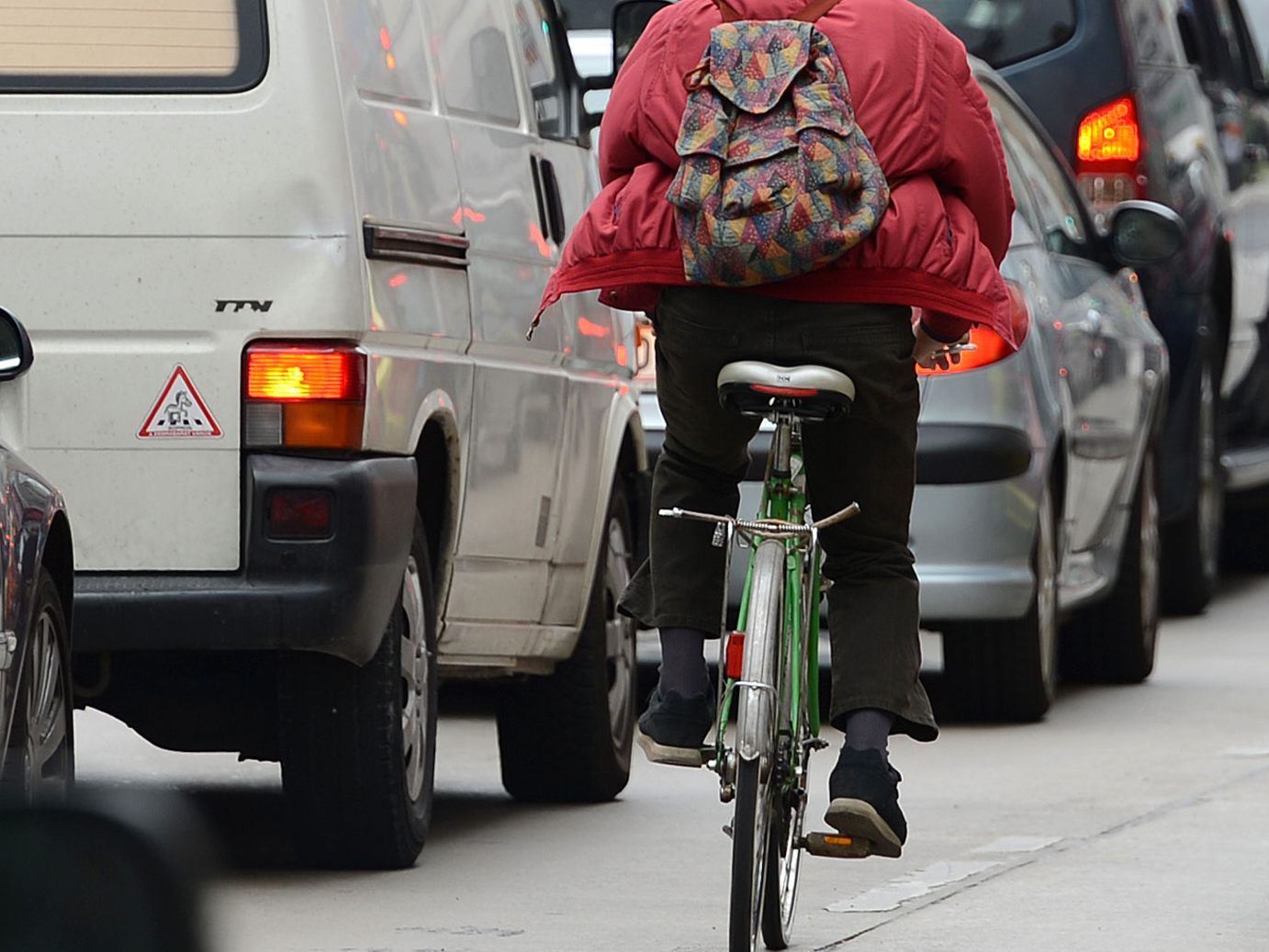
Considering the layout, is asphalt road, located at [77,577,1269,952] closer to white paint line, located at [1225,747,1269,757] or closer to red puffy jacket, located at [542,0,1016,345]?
white paint line, located at [1225,747,1269,757]

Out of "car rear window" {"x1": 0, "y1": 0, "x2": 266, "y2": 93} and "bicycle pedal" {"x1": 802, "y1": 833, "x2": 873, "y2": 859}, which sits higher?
"car rear window" {"x1": 0, "y1": 0, "x2": 266, "y2": 93}

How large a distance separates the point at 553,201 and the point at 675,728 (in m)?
2.39

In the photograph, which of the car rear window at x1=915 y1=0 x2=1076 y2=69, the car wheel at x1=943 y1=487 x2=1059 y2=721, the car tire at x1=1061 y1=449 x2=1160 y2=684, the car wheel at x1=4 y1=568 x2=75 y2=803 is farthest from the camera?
the car rear window at x1=915 y1=0 x2=1076 y2=69

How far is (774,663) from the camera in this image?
14.8 ft

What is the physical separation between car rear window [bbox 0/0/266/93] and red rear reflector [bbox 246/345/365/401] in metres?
0.49

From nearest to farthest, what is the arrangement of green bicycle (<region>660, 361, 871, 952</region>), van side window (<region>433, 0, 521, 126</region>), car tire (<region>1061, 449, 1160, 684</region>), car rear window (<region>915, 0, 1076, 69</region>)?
green bicycle (<region>660, 361, 871, 952</region>) → van side window (<region>433, 0, 521, 126</region>) → car tire (<region>1061, 449, 1160, 684</region>) → car rear window (<region>915, 0, 1076, 69</region>)

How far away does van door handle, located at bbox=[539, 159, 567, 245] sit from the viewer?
6832 mm

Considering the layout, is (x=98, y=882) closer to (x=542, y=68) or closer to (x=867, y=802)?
(x=867, y=802)

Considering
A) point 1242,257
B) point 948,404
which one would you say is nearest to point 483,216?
point 948,404

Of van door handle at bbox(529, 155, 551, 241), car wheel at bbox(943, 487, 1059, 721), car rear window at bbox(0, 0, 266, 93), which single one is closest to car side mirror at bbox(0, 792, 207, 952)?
car rear window at bbox(0, 0, 266, 93)

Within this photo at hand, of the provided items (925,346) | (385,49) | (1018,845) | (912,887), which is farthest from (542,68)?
(925,346)

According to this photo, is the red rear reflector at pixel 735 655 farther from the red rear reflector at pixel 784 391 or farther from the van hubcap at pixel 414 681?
the van hubcap at pixel 414 681

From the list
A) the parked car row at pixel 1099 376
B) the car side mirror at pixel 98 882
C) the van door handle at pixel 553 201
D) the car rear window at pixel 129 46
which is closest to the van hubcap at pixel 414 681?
the car rear window at pixel 129 46

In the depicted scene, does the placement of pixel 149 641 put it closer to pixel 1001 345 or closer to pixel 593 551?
pixel 593 551
